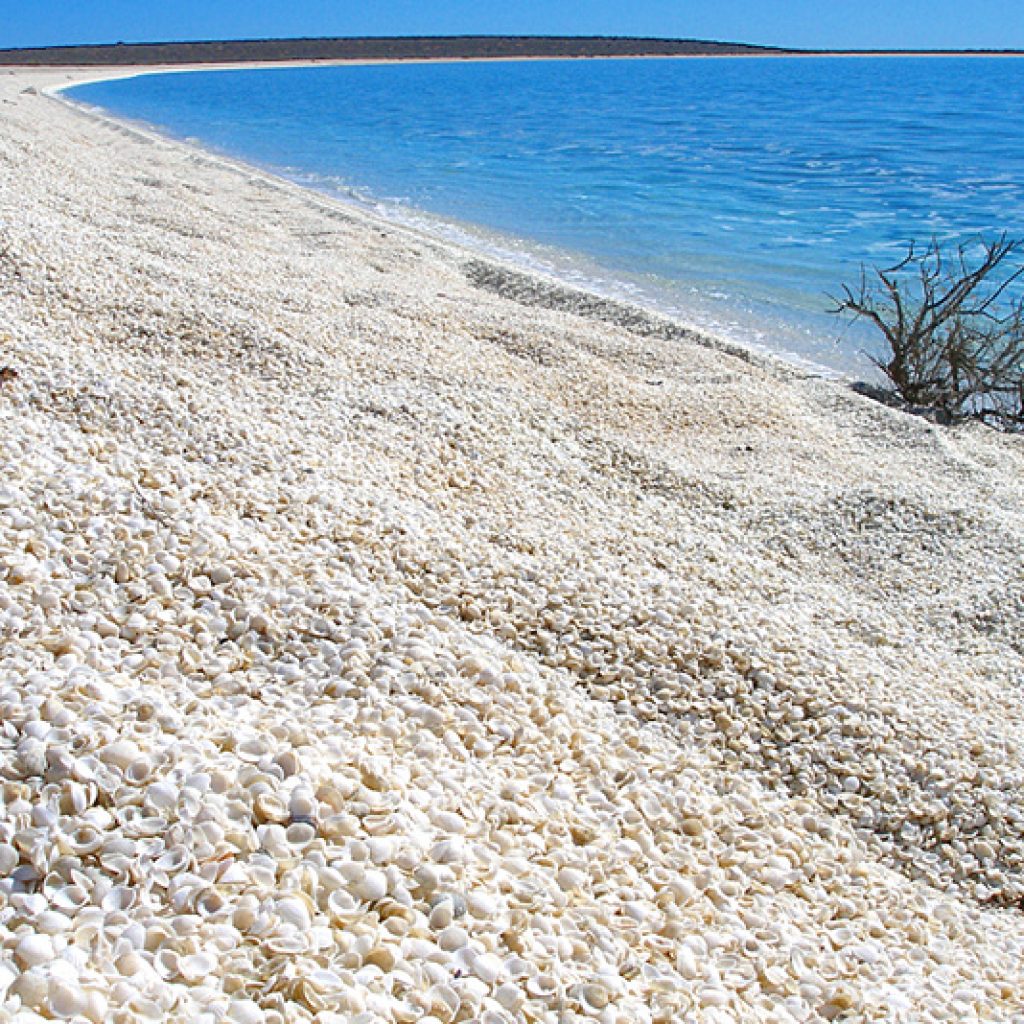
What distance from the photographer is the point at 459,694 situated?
3217 mm

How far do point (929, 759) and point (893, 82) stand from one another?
270 ft

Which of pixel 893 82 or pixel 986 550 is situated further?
pixel 893 82

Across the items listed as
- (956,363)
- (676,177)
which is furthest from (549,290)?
(676,177)

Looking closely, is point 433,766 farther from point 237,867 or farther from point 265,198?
point 265,198

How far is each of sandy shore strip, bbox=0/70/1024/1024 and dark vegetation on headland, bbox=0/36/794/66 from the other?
82.4 meters

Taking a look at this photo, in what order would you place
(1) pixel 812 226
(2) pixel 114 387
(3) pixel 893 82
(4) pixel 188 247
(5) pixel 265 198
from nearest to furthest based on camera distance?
(2) pixel 114 387
(4) pixel 188 247
(5) pixel 265 198
(1) pixel 812 226
(3) pixel 893 82

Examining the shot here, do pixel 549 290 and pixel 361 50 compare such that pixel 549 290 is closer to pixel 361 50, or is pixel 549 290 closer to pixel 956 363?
pixel 956 363

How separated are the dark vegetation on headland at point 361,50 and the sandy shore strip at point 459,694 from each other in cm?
8244

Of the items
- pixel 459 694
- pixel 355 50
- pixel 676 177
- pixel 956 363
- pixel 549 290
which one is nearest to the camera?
pixel 459 694

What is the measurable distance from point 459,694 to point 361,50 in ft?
392

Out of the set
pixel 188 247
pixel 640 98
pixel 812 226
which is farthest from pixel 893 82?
pixel 188 247

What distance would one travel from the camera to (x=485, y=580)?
3.96 metres

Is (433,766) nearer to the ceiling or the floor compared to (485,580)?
nearer to the floor

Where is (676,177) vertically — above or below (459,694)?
above
